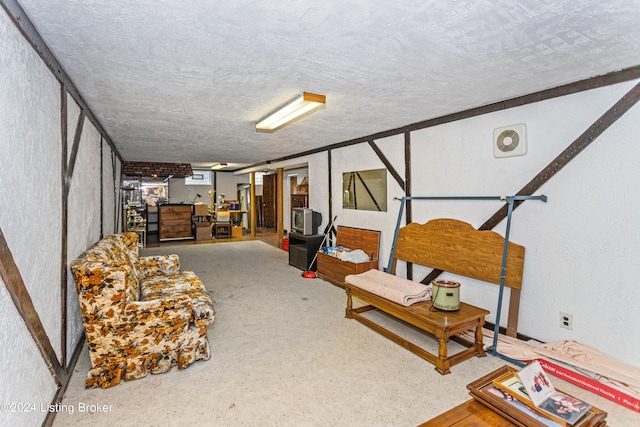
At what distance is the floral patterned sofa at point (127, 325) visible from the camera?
7.11 ft

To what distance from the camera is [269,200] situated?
36.4ft

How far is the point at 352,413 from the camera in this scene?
6.55ft

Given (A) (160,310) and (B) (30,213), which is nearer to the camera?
(B) (30,213)

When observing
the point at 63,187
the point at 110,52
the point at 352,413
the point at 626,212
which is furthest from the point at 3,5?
the point at 626,212

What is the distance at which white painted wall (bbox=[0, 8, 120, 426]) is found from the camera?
140cm

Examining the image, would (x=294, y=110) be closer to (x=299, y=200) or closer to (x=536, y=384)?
(x=536, y=384)

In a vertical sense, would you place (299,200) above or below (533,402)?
above

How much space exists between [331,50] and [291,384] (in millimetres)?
2317

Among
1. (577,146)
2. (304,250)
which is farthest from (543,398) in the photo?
(304,250)

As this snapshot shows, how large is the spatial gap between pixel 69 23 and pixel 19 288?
4.51 ft

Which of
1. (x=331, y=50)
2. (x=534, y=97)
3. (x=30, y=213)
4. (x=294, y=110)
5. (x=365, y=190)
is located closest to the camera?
(x=30, y=213)

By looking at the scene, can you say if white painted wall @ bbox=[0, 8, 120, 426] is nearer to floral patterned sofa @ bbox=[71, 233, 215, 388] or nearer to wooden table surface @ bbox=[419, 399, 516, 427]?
floral patterned sofa @ bbox=[71, 233, 215, 388]

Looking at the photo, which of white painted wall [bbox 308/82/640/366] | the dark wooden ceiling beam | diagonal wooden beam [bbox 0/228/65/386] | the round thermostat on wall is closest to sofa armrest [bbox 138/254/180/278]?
diagonal wooden beam [bbox 0/228/65/386]

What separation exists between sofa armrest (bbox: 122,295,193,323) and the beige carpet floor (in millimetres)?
449
